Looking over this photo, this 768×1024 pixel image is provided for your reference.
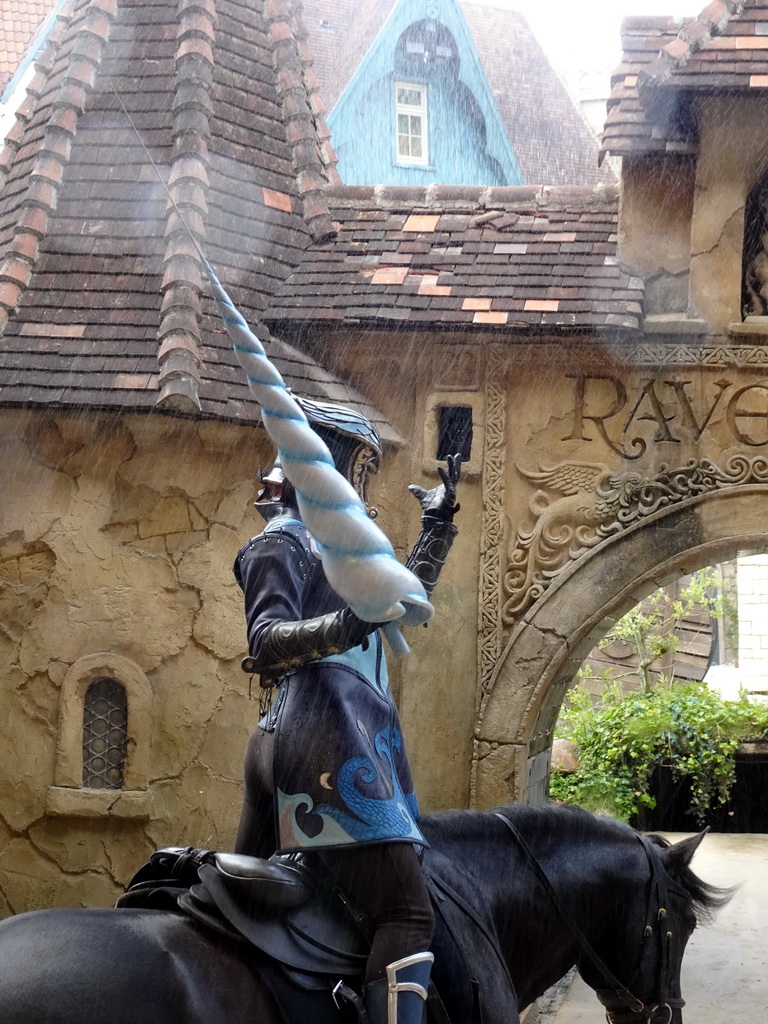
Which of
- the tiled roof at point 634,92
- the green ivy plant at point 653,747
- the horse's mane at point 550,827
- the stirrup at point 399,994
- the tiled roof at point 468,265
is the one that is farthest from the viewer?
the green ivy plant at point 653,747

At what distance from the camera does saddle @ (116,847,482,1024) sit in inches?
125

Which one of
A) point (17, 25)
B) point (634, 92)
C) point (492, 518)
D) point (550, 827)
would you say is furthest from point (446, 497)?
point (17, 25)

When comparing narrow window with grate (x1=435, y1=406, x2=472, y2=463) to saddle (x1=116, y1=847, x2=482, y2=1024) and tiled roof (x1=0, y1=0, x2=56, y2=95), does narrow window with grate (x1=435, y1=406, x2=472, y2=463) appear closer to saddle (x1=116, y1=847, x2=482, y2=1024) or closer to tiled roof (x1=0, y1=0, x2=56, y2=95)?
saddle (x1=116, y1=847, x2=482, y2=1024)

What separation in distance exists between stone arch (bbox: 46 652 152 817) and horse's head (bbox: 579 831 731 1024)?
128 inches

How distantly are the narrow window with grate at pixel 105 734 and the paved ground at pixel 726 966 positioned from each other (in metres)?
3.21

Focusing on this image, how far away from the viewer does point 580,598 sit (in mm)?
6770

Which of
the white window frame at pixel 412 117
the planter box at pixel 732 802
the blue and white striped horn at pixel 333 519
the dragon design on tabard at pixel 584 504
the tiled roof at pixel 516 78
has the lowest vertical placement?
the planter box at pixel 732 802

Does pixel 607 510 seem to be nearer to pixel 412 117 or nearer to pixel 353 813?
pixel 353 813

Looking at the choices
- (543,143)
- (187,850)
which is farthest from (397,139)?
(187,850)

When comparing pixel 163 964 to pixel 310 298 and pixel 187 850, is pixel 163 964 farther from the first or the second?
pixel 310 298

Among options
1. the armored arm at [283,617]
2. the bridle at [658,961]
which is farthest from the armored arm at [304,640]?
the bridle at [658,961]

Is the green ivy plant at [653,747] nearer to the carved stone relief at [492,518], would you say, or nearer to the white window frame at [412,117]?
the carved stone relief at [492,518]

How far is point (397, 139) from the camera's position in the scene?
52.7 ft

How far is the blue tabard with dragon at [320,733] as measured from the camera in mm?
3260
